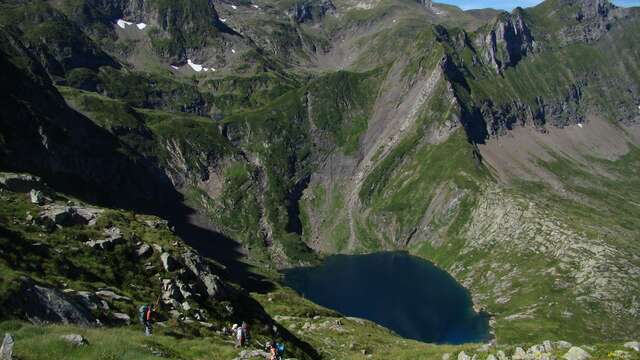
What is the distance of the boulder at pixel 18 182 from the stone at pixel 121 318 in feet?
99.0

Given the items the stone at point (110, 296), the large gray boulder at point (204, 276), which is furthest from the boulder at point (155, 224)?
the stone at point (110, 296)

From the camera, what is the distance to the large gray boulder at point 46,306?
3431 centimetres

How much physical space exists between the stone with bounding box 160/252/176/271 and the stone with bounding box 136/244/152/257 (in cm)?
141

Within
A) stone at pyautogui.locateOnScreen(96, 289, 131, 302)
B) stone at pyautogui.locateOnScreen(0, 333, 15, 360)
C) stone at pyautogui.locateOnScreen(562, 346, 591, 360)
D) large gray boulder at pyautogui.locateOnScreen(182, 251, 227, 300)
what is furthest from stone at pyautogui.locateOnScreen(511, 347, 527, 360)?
large gray boulder at pyautogui.locateOnScreen(182, 251, 227, 300)

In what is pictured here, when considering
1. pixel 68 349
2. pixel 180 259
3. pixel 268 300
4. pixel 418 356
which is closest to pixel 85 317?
pixel 68 349

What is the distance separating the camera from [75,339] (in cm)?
2995

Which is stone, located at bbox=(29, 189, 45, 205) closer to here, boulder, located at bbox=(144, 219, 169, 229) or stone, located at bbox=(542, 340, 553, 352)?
boulder, located at bbox=(144, 219, 169, 229)

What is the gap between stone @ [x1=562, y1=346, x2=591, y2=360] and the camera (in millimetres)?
36812

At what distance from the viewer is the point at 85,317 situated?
129 feet

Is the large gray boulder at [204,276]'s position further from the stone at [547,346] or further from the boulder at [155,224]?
the stone at [547,346]

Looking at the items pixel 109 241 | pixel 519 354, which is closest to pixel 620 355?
pixel 519 354

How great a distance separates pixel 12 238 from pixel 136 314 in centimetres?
1225

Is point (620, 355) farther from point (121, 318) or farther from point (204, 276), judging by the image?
point (204, 276)

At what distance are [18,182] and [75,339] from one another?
46324 mm
